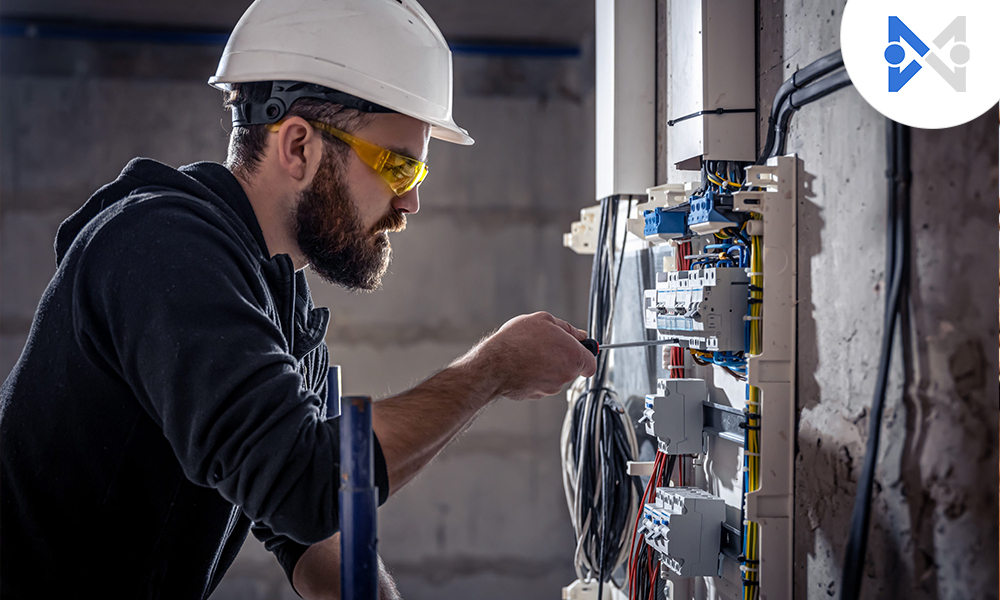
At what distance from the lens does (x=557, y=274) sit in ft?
10.4

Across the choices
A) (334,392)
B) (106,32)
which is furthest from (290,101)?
(106,32)

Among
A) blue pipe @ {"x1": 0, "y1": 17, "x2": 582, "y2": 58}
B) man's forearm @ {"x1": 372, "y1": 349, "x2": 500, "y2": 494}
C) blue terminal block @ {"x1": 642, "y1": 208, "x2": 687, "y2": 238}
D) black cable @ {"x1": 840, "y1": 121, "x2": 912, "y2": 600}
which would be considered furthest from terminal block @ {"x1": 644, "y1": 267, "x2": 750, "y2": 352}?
blue pipe @ {"x1": 0, "y1": 17, "x2": 582, "y2": 58}

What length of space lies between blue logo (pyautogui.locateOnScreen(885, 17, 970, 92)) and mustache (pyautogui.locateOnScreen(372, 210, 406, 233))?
0.70 metres

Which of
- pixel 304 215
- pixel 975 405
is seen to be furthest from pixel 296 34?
pixel 975 405

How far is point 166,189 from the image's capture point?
2.95 feet

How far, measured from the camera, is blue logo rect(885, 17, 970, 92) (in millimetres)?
790

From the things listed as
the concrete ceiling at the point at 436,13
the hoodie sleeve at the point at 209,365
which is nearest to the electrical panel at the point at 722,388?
the hoodie sleeve at the point at 209,365

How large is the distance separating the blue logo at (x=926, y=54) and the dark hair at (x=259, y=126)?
0.70 m

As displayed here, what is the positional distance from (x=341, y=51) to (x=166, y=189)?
33 centimetres

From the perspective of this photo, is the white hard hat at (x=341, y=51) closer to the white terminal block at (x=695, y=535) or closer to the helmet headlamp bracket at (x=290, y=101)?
the helmet headlamp bracket at (x=290, y=101)

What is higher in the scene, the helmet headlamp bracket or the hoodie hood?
the helmet headlamp bracket

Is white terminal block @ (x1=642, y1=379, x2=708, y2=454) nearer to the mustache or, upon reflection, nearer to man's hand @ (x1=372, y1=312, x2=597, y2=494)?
man's hand @ (x1=372, y1=312, x2=597, y2=494)

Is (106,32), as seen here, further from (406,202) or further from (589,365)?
(589,365)

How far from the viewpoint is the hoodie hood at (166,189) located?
2.99 ft
